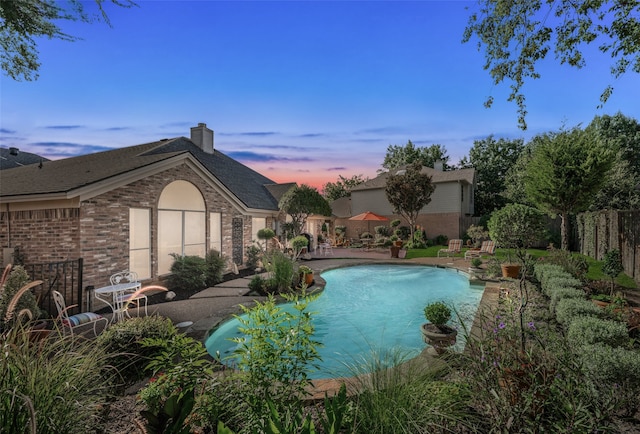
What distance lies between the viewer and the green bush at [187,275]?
432 inches

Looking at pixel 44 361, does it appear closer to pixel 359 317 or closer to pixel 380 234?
pixel 359 317

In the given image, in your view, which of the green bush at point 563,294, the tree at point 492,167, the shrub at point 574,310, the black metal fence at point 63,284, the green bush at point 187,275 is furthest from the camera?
the tree at point 492,167

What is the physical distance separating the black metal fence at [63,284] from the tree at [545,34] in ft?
38.1

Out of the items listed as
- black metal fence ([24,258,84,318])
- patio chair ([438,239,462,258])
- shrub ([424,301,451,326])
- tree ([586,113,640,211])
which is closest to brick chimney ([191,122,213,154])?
black metal fence ([24,258,84,318])

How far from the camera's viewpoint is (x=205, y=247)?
43.1ft

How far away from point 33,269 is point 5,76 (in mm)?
5312

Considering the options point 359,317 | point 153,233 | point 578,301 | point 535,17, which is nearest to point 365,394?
point 578,301

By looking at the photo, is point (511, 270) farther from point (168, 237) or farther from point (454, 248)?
point (168, 237)

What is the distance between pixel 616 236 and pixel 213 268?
51.1 feet

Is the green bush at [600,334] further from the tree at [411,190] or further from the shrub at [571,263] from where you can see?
the tree at [411,190]

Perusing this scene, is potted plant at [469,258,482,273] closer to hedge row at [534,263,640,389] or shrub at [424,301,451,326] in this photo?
hedge row at [534,263,640,389]

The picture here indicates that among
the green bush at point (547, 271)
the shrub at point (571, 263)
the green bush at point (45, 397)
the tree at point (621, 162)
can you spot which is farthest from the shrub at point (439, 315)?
the tree at point (621, 162)

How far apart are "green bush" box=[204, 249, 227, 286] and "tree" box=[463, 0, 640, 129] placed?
10278 millimetres

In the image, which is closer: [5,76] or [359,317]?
[5,76]
